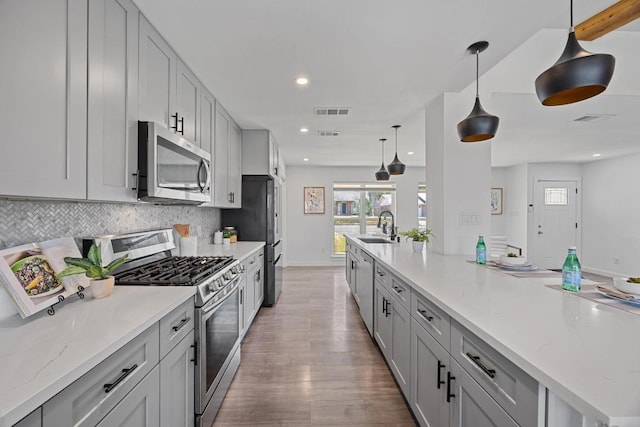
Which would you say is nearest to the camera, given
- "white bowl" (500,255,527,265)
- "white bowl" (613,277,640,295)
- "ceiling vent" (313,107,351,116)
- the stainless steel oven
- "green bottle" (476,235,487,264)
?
"white bowl" (613,277,640,295)

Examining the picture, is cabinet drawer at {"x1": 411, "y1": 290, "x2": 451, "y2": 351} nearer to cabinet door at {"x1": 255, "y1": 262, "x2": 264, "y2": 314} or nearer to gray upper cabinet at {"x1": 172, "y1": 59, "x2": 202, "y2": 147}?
gray upper cabinet at {"x1": 172, "y1": 59, "x2": 202, "y2": 147}

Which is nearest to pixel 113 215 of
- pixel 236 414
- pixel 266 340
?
pixel 236 414

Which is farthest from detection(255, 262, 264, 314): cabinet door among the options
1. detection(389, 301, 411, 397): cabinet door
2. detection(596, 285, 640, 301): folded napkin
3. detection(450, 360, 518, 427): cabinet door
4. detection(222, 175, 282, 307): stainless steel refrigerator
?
detection(596, 285, 640, 301): folded napkin

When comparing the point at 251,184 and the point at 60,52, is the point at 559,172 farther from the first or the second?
the point at 60,52

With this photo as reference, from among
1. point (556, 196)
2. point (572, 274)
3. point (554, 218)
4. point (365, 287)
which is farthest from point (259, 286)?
point (556, 196)

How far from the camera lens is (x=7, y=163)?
3.05 feet

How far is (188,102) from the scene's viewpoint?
2.34m

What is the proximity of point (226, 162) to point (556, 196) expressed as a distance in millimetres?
7356

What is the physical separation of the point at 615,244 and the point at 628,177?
134 centimetres

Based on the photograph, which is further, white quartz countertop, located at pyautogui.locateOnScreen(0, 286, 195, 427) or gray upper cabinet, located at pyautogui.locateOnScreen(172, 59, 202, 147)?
gray upper cabinet, located at pyautogui.locateOnScreen(172, 59, 202, 147)

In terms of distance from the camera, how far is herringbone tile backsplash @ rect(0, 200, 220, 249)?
1.26 metres

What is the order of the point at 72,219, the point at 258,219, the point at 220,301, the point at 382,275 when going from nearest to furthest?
1. the point at 72,219
2. the point at 220,301
3. the point at 382,275
4. the point at 258,219

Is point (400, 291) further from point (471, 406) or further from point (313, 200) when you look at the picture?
point (313, 200)

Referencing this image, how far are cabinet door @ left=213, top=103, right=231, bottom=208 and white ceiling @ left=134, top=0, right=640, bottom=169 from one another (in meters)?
0.16
